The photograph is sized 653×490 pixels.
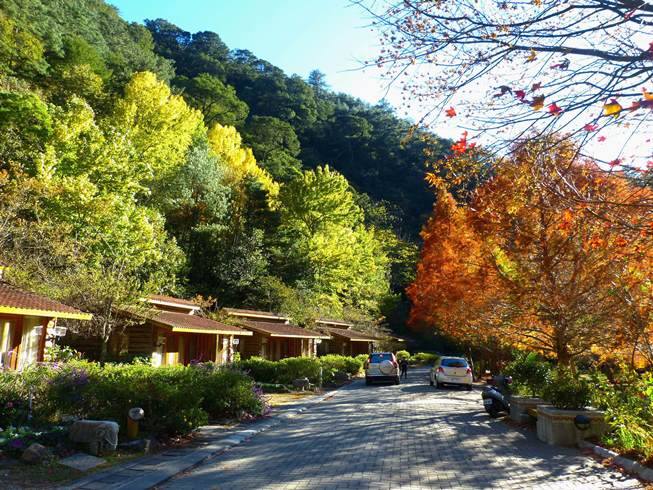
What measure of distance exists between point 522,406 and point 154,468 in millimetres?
9415

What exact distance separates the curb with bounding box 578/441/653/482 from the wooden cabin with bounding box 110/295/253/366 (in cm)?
1376

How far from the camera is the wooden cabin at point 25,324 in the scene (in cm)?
1366

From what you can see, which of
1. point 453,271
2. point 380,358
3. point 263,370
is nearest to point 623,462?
point 453,271

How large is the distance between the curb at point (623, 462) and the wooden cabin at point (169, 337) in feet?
45.1

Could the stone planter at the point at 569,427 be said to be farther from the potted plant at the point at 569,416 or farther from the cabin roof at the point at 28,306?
the cabin roof at the point at 28,306

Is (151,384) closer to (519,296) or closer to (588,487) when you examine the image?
(588,487)

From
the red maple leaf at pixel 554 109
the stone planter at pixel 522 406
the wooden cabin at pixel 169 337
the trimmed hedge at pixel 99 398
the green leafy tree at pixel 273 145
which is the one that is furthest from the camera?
the green leafy tree at pixel 273 145

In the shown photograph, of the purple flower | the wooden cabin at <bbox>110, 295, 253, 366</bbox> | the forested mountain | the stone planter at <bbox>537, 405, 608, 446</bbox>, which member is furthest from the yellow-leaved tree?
the purple flower

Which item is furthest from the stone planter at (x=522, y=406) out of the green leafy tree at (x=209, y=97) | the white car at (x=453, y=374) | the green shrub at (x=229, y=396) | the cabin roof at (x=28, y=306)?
the green leafy tree at (x=209, y=97)

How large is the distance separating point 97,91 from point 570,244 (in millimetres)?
37942

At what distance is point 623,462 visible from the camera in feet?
25.9

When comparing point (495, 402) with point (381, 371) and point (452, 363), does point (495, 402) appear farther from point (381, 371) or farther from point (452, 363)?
point (381, 371)

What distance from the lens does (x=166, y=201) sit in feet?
132

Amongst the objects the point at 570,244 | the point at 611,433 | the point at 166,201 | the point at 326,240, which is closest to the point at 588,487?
the point at 611,433
